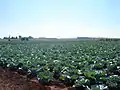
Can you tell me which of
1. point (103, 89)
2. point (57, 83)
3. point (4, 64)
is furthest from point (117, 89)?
point (4, 64)

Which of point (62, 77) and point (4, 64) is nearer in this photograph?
point (62, 77)

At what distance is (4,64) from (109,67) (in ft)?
27.3

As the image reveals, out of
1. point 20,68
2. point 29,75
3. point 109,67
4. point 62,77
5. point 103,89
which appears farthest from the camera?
point 20,68

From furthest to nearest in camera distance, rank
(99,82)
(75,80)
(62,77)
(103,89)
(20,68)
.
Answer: (20,68)
(62,77)
(75,80)
(99,82)
(103,89)

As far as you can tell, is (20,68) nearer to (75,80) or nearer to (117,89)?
(75,80)

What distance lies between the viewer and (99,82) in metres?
8.99

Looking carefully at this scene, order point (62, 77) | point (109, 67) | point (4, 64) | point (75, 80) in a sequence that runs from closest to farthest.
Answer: point (75, 80), point (62, 77), point (109, 67), point (4, 64)

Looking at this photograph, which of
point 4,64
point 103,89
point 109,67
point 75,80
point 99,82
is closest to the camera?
point 103,89

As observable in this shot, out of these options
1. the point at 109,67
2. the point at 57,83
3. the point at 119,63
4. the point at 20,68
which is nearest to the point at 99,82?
the point at 57,83

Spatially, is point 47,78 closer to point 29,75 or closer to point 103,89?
point 29,75

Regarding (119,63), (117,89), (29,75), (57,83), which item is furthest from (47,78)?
(119,63)

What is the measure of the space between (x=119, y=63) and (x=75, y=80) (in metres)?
4.30

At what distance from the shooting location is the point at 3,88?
948 centimetres

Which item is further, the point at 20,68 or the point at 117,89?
the point at 20,68
